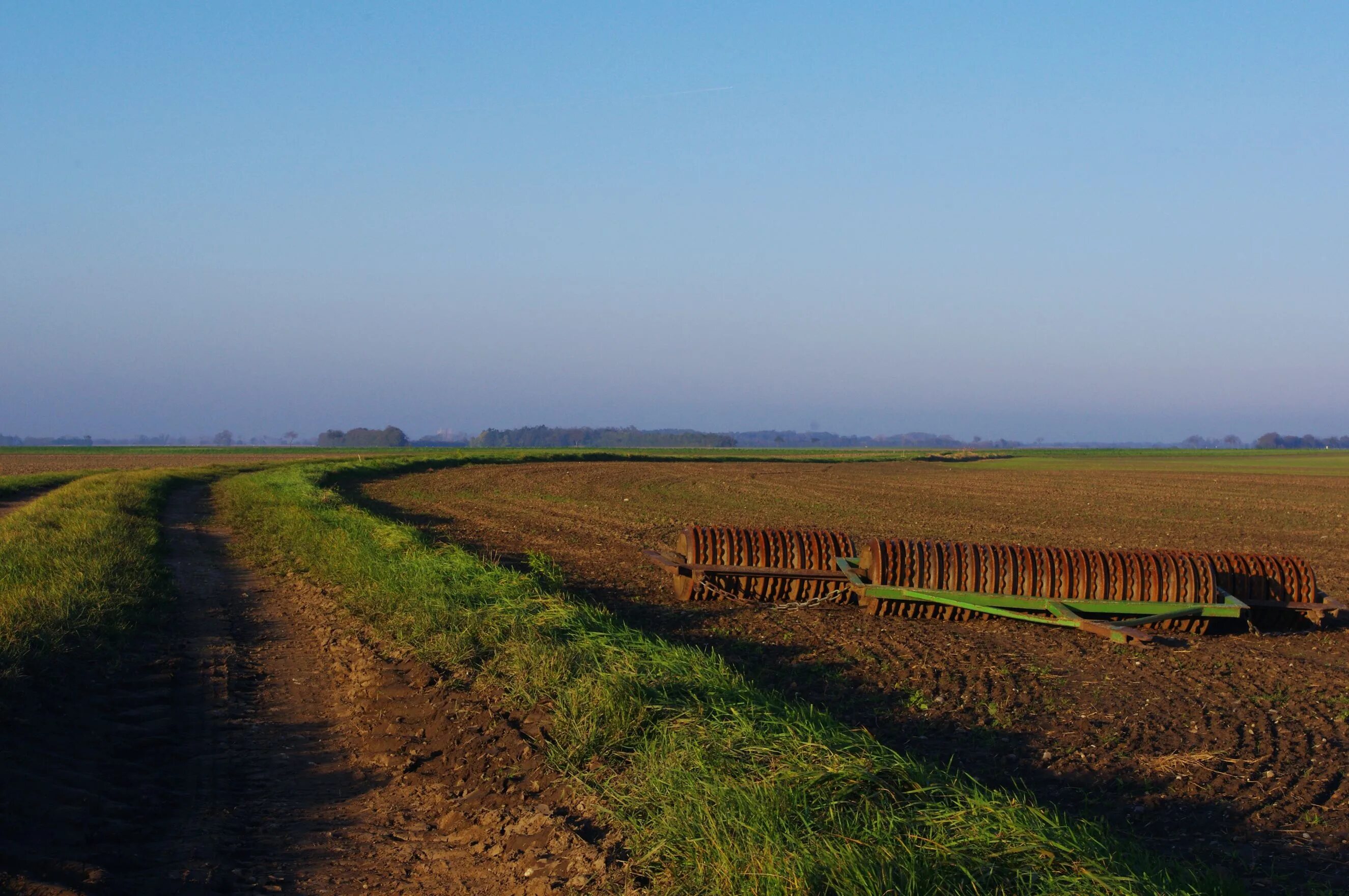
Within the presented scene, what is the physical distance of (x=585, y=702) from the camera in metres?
5.59

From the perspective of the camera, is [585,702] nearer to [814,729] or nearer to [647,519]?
[814,729]

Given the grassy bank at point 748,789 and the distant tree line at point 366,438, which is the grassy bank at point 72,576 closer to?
the grassy bank at point 748,789

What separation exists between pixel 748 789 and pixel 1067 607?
6.49m

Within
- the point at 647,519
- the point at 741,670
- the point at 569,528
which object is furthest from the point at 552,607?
the point at 647,519

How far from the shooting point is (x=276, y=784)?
5.07 metres

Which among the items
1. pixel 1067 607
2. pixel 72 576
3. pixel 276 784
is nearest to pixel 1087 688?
pixel 1067 607

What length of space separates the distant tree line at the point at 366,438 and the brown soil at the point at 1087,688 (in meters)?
165

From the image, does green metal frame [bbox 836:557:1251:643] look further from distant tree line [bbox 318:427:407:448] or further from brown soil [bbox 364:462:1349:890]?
distant tree line [bbox 318:427:407:448]

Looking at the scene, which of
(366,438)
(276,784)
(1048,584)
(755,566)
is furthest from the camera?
(366,438)

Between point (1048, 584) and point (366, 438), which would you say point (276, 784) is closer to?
point (1048, 584)

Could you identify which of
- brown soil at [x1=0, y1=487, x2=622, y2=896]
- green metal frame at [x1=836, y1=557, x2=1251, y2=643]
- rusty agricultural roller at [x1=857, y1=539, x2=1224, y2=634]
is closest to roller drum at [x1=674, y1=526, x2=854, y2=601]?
rusty agricultural roller at [x1=857, y1=539, x2=1224, y2=634]

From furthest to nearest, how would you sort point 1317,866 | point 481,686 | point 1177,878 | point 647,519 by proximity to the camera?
point 647,519 → point 481,686 → point 1317,866 → point 1177,878

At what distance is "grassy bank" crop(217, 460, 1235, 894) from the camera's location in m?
3.45

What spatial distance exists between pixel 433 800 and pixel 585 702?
1.01 m
